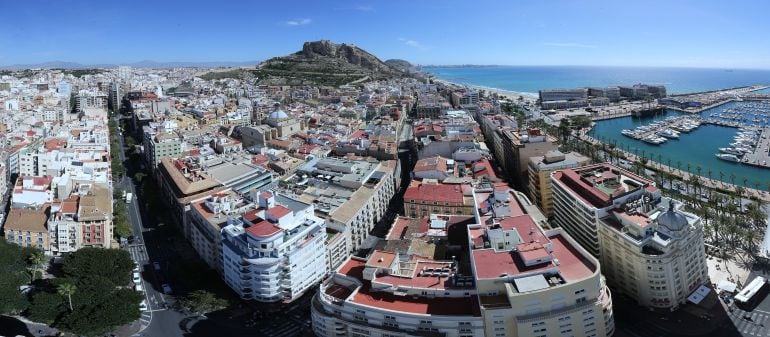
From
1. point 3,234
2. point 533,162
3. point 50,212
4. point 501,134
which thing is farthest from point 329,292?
point 501,134

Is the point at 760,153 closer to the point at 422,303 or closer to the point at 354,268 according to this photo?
the point at 422,303

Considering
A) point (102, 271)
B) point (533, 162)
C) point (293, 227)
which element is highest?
point (533, 162)

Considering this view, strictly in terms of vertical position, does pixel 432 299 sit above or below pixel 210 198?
below

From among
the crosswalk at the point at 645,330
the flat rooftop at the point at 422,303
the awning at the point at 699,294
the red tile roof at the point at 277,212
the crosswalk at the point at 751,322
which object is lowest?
the crosswalk at the point at 645,330

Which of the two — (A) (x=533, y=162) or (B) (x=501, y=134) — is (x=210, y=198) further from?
(B) (x=501, y=134)

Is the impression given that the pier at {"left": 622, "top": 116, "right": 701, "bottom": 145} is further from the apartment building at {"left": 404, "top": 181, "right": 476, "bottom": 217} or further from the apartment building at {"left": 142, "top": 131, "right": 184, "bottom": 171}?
the apartment building at {"left": 142, "top": 131, "right": 184, "bottom": 171}

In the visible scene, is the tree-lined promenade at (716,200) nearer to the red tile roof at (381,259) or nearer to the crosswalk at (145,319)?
the red tile roof at (381,259)

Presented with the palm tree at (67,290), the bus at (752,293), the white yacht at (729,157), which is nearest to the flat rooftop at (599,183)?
the bus at (752,293)
